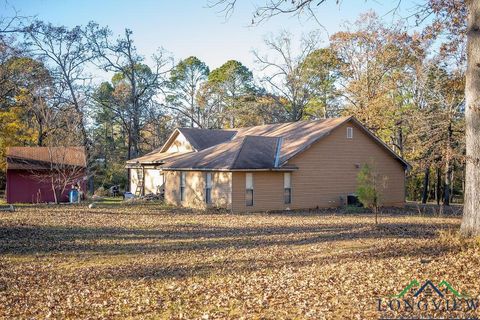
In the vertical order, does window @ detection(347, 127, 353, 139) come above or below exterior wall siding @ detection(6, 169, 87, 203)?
above

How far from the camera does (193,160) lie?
27250mm

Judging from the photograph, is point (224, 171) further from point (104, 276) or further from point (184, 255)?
point (104, 276)

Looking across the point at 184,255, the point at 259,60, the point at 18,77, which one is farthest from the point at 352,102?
the point at 184,255

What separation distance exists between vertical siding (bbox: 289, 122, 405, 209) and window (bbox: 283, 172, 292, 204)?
19 centimetres

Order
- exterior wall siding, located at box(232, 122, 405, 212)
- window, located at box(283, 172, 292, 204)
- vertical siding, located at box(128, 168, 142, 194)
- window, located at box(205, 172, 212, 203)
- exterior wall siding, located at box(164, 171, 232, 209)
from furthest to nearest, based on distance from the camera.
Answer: vertical siding, located at box(128, 168, 142, 194), window, located at box(283, 172, 292, 204), window, located at box(205, 172, 212, 203), exterior wall siding, located at box(232, 122, 405, 212), exterior wall siding, located at box(164, 171, 232, 209)

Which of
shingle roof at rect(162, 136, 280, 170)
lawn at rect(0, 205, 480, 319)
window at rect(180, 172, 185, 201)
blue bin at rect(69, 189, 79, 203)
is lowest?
lawn at rect(0, 205, 480, 319)

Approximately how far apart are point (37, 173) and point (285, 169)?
17906mm

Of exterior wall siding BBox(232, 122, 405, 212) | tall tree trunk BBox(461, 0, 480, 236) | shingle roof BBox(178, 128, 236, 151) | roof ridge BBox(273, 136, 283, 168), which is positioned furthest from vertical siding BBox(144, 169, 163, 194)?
tall tree trunk BBox(461, 0, 480, 236)

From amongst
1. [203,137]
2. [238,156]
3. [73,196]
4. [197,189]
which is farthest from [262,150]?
[73,196]

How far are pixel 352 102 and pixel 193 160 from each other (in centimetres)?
1787

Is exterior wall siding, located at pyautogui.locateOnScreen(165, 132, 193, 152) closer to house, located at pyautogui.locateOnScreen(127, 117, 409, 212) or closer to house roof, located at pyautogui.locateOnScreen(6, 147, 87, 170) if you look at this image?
house, located at pyautogui.locateOnScreen(127, 117, 409, 212)

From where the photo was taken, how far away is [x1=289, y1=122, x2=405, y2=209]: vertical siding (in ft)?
85.4

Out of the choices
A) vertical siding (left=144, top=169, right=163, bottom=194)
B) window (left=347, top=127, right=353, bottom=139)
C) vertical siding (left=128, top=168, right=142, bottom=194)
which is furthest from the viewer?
vertical siding (left=128, top=168, right=142, bottom=194)

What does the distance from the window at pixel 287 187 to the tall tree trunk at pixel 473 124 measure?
14.1 m
